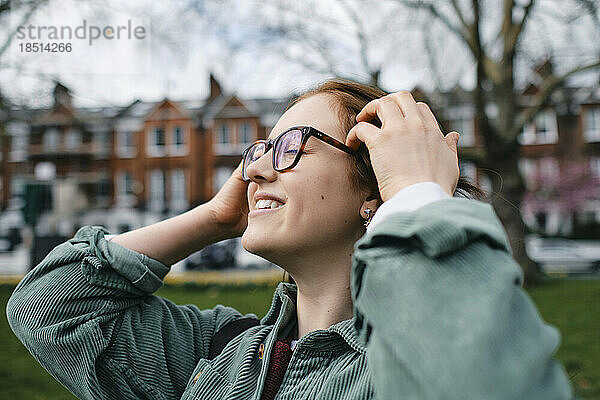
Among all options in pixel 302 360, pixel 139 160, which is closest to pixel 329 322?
pixel 302 360

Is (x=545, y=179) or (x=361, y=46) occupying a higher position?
(x=361, y=46)

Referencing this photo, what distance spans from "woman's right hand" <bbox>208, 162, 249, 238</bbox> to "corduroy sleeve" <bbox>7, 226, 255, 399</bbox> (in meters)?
0.26

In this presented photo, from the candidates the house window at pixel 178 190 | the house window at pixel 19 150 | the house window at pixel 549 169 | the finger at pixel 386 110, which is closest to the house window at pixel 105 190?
the house window at pixel 178 190

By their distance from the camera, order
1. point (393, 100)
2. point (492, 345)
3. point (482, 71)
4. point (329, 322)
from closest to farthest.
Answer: point (492, 345)
point (393, 100)
point (329, 322)
point (482, 71)

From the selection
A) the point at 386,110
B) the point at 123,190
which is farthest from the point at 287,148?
the point at 123,190

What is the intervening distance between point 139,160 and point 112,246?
113 feet

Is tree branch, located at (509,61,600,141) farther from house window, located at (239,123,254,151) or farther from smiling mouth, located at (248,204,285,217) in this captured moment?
house window, located at (239,123,254,151)

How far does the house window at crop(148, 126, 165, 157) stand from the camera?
34.7 metres

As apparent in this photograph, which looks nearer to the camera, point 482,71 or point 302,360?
point 302,360

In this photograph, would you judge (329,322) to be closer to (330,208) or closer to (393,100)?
(330,208)

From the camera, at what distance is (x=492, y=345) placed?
34.1 inches

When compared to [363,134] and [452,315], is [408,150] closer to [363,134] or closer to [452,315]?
[363,134]

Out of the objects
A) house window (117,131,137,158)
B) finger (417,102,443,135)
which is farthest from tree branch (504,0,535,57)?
house window (117,131,137,158)

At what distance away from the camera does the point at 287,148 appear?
1.48 metres
